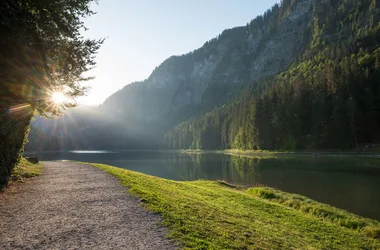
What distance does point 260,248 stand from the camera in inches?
396

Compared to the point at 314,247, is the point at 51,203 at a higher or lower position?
higher

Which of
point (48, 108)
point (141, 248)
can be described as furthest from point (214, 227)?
point (48, 108)

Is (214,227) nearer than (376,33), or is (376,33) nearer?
(214,227)

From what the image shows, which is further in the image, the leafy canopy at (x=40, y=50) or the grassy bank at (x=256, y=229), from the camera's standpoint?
the leafy canopy at (x=40, y=50)

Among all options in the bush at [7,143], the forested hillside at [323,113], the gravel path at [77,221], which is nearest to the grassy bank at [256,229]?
the gravel path at [77,221]

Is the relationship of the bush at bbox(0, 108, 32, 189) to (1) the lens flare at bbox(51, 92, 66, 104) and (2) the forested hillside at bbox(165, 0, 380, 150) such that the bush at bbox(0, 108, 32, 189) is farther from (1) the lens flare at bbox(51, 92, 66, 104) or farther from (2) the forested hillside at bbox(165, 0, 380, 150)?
(2) the forested hillside at bbox(165, 0, 380, 150)

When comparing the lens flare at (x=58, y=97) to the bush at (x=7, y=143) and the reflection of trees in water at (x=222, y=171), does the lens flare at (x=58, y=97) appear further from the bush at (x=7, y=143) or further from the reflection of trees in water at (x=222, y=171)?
the reflection of trees in water at (x=222, y=171)

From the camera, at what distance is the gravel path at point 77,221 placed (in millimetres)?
9141

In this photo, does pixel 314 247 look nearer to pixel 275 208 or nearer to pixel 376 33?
pixel 275 208

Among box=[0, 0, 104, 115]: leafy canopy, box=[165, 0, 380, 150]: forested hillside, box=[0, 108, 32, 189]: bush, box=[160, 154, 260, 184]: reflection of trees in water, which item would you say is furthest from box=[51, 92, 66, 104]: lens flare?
box=[165, 0, 380, 150]: forested hillside

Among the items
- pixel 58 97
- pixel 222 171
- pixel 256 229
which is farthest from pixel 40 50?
pixel 222 171

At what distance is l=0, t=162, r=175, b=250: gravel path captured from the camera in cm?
914

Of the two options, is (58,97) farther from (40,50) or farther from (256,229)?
(256,229)

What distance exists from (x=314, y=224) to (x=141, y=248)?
530 inches
